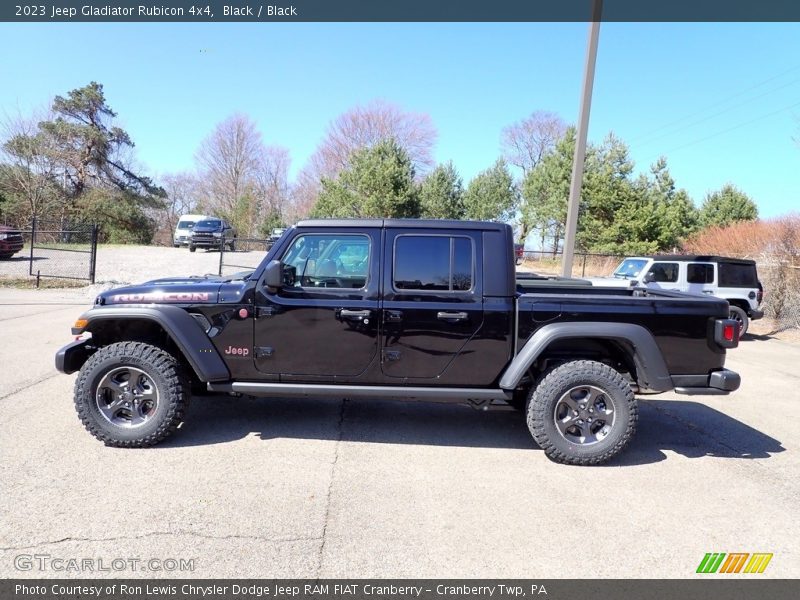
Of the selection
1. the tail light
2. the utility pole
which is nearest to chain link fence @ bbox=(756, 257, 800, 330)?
the utility pole

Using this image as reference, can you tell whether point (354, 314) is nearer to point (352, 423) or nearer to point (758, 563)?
point (352, 423)

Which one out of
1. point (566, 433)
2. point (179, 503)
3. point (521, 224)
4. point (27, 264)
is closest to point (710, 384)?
point (566, 433)

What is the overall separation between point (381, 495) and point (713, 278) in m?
10.8

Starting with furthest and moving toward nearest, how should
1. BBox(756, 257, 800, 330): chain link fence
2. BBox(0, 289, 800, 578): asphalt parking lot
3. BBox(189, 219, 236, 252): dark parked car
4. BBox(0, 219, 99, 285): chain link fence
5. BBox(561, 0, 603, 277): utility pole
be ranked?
1. BBox(189, 219, 236, 252): dark parked car
2. BBox(0, 219, 99, 285): chain link fence
3. BBox(756, 257, 800, 330): chain link fence
4. BBox(561, 0, 603, 277): utility pole
5. BBox(0, 289, 800, 578): asphalt parking lot

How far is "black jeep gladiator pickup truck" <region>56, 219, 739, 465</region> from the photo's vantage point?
3.78m

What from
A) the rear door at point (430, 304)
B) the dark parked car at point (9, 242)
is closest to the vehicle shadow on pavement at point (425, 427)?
the rear door at point (430, 304)

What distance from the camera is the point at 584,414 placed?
3818 millimetres

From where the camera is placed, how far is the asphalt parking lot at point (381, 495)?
8.44 ft

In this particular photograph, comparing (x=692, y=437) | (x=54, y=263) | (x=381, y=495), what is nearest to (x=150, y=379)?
(x=381, y=495)

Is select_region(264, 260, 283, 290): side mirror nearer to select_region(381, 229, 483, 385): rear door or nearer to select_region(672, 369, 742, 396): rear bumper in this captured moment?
select_region(381, 229, 483, 385): rear door

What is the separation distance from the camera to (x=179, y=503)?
3.02 metres

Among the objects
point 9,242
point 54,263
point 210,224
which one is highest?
point 210,224
